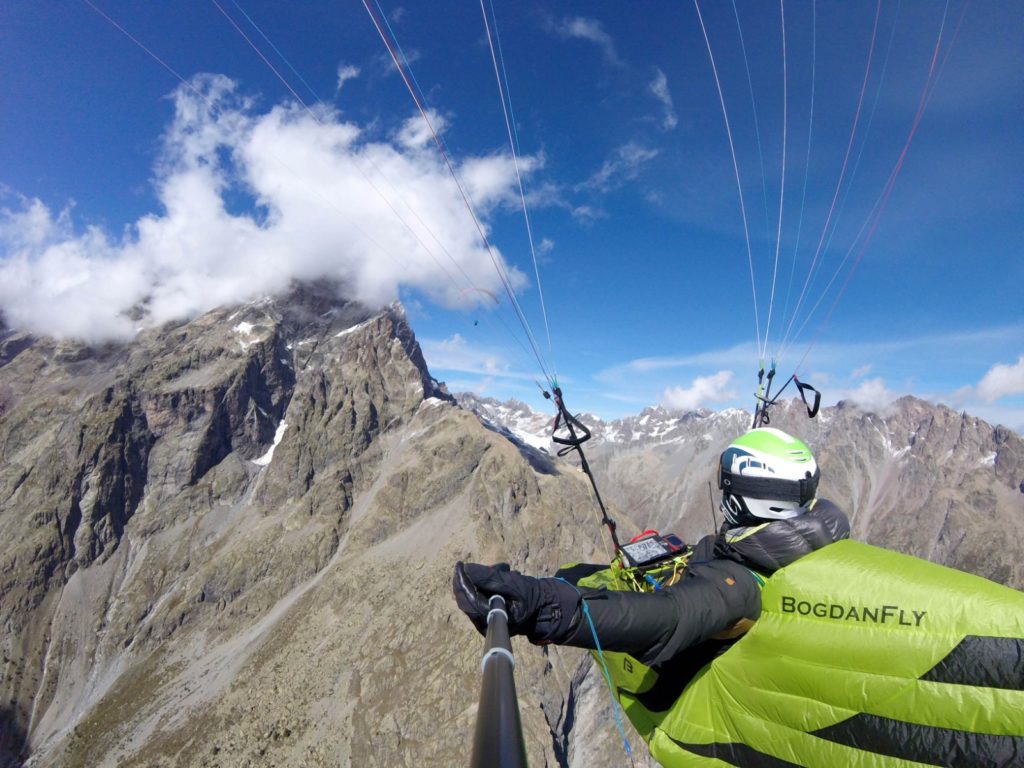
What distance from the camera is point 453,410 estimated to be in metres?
184

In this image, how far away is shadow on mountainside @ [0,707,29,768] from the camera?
122375 millimetres

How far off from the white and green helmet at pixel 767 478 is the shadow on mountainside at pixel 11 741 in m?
195

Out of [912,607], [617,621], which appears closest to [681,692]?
[617,621]

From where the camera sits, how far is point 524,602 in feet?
13.9

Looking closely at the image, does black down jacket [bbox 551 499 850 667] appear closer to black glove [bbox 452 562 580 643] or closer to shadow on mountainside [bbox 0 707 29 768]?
black glove [bbox 452 562 580 643]

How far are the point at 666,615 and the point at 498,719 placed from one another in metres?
2.26

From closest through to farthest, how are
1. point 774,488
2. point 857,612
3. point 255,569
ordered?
point 857,612
point 774,488
point 255,569

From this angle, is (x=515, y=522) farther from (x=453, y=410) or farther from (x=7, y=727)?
(x=7, y=727)

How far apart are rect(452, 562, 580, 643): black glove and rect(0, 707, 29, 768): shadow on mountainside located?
194 m

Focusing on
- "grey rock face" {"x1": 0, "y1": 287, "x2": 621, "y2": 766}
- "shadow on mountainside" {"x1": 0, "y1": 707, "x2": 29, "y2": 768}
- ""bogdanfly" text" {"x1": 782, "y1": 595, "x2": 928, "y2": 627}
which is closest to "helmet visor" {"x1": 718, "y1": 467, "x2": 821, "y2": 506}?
""bogdanfly" text" {"x1": 782, "y1": 595, "x2": 928, "y2": 627}

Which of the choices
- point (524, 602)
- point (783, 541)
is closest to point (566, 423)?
point (783, 541)

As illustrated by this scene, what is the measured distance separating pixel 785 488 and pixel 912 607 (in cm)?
203

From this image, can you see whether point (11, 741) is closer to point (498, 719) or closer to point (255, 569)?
point (255, 569)

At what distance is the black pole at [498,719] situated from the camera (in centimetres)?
227
